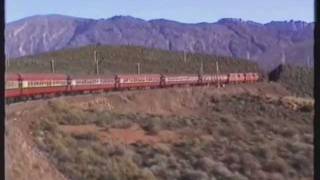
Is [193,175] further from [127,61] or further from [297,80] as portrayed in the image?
[127,61]

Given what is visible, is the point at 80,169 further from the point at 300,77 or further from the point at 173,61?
the point at 173,61

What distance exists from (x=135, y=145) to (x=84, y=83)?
23.3 meters

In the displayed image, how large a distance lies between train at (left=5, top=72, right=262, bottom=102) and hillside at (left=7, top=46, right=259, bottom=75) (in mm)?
27908

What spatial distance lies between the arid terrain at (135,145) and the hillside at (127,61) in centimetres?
6012

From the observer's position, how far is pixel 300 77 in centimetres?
12594

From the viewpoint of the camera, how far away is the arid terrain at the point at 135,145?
23719 millimetres

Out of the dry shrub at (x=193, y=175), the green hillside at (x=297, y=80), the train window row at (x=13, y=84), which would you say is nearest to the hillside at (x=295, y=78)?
the green hillside at (x=297, y=80)

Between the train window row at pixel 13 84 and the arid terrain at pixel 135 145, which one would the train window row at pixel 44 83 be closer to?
the arid terrain at pixel 135 145

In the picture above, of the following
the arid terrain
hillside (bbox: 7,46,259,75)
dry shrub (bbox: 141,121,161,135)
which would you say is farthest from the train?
hillside (bbox: 7,46,259,75)

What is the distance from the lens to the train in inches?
1520

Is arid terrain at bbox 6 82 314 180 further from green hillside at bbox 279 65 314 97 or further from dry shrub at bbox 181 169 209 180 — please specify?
green hillside at bbox 279 65 314 97

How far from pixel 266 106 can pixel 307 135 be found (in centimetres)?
2926

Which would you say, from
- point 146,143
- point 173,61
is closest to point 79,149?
point 146,143

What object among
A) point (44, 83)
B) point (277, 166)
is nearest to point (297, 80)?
point (44, 83)
